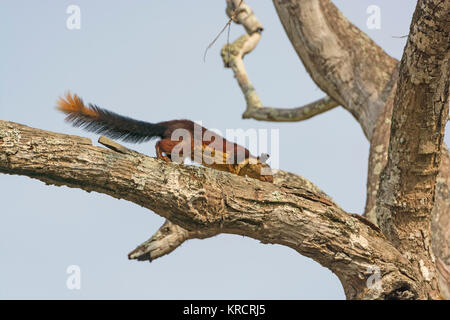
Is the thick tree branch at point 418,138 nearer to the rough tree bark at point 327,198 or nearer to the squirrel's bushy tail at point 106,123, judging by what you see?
the rough tree bark at point 327,198

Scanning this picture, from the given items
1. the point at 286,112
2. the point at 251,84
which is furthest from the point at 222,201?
the point at 251,84

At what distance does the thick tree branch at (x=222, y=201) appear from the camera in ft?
9.40

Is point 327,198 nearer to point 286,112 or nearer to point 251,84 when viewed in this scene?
point 286,112

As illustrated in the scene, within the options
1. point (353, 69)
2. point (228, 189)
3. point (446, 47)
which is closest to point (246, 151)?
point (228, 189)

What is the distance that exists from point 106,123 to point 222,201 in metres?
1.24

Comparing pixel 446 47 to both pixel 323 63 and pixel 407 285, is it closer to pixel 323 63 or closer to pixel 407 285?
pixel 407 285

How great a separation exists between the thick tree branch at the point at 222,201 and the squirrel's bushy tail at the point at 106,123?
88 centimetres

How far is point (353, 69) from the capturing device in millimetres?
6078

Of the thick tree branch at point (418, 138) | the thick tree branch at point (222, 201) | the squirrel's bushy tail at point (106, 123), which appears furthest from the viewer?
the squirrel's bushy tail at point (106, 123)

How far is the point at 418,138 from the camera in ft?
12.0

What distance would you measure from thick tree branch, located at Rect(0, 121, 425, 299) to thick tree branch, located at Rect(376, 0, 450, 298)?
43 cm

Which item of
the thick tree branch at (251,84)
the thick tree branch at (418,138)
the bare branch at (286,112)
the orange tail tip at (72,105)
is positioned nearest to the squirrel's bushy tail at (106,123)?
the orange tail tip at (72,105)

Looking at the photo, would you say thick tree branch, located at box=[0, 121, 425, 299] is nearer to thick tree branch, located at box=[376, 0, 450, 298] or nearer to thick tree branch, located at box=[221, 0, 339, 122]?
thick tree branch, located at box=[376, 0, 450, 298]

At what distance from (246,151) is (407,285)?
157 cm
